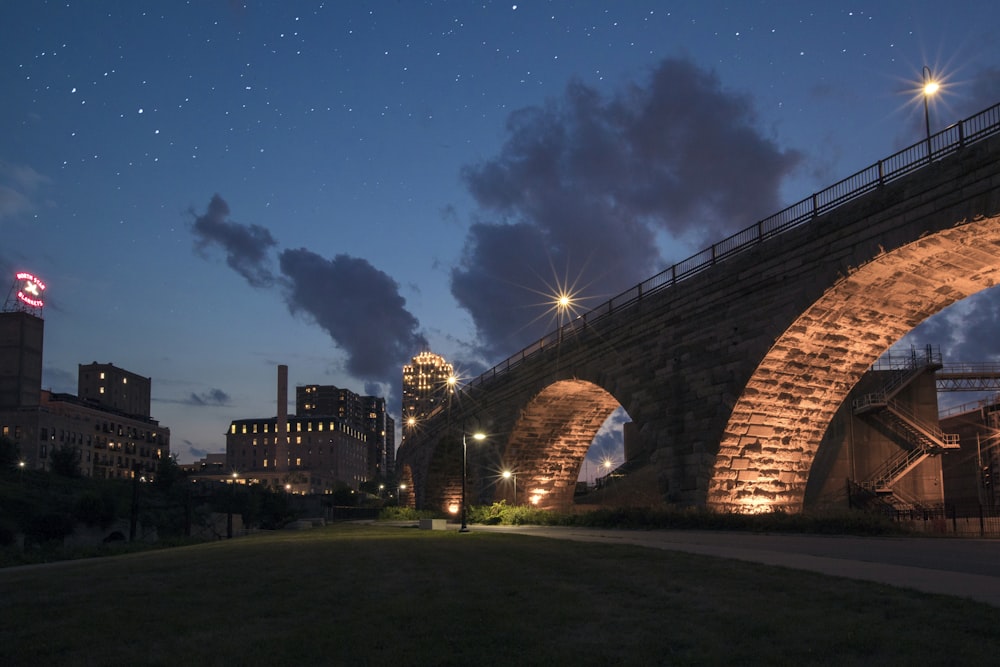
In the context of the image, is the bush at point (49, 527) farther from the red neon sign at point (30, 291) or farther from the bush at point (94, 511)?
the red neon sign at point (30, 291)

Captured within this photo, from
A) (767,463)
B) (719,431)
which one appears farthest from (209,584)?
(767,463)

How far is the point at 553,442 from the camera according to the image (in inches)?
1916

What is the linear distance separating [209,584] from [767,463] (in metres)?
21.2

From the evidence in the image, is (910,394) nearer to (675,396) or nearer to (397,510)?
(675,396)

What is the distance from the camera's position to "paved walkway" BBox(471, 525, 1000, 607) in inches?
412

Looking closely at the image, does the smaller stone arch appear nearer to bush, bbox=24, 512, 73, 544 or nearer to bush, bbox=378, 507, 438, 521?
bush, bbox=378, 507, 438, 521

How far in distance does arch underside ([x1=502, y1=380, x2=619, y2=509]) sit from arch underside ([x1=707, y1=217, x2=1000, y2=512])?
15397 mm

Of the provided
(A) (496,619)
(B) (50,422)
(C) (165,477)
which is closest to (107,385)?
(B) (50,422)

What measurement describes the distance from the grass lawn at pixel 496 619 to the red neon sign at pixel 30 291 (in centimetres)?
13156

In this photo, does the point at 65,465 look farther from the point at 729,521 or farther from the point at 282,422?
the point at 282,422

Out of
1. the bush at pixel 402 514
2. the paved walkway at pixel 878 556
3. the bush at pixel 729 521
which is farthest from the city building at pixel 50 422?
the paved walkway at pixel 878 556

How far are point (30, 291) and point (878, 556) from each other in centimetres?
14002

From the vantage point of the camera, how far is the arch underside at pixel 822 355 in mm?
22203

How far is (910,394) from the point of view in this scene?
41031 millimetres
